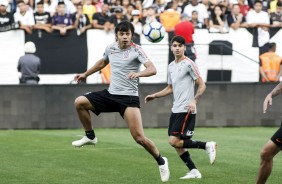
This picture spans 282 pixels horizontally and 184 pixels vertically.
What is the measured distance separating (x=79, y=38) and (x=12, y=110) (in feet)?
10.2

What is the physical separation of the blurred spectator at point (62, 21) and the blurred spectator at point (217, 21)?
14.1 ft

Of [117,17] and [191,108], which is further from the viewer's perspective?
[117,17]

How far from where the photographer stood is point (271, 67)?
85.5 ft

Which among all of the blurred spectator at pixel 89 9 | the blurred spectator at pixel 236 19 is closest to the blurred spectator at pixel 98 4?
the blurred spectator at pixel 89 9

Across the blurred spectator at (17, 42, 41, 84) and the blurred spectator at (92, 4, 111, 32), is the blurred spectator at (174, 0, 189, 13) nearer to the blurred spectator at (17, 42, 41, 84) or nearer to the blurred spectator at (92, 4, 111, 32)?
the blurred spectator at (92, 4, 111, 32)

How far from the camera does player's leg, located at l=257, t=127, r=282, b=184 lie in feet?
33.5

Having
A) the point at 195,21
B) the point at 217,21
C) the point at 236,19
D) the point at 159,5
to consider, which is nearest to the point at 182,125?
the point at 195,21

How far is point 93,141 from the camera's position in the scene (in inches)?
512

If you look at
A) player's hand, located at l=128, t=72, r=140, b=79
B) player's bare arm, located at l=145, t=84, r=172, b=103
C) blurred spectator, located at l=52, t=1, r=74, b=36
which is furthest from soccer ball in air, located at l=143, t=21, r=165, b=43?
blurred spectator, located at l=52, t=1, r=74, b=36

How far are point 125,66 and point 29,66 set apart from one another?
11.9 metres

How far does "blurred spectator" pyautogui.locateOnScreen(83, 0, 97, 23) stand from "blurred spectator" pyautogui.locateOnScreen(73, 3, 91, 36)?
0.48 meters

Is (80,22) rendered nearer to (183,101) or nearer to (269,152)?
(183,101)

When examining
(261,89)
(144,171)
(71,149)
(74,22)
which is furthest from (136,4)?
(144,171)

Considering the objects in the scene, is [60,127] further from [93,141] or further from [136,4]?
[93,141]
